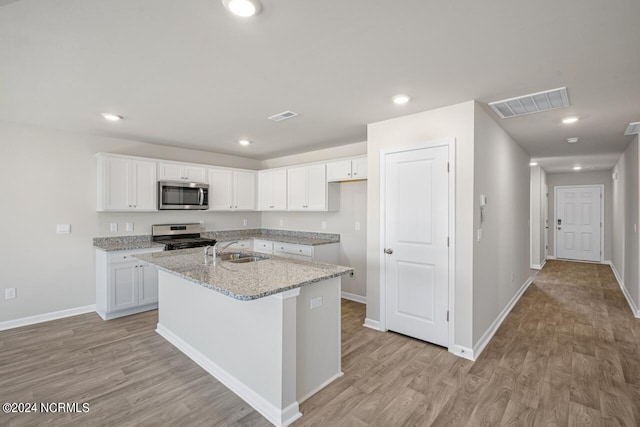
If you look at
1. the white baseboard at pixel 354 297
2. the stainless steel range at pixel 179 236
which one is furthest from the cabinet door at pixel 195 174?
the white baseboard at pixel 354 297

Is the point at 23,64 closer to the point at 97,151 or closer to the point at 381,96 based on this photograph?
the point at 97,151

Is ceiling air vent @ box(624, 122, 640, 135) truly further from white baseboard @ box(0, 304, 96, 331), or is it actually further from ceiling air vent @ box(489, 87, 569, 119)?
white baseboard @ box(0, 304, 96, 331)

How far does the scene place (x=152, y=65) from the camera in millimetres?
2221

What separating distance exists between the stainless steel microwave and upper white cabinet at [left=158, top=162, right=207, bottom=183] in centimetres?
12

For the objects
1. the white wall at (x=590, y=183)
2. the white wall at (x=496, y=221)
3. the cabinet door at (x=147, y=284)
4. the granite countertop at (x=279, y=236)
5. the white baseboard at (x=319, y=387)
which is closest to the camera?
the white baseboard at (x=319, y=387)

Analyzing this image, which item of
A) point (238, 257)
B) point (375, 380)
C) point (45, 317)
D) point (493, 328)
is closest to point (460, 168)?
point (493, 328)

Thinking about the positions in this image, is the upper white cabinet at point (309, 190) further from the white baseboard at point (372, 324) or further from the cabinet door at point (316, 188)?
the white baseboard at point (372, 324)

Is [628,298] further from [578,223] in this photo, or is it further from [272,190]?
[272,190]

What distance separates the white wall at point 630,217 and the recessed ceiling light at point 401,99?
3.45 m

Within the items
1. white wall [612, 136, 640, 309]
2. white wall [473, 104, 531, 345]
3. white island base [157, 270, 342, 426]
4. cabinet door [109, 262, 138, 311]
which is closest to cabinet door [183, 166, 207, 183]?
cabinet door [109, 262, 138, 311]

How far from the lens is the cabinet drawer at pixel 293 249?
183 inches

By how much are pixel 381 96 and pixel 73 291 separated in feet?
15.0

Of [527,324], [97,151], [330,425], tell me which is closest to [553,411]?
[330,425]

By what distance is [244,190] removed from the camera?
18.6 feet
